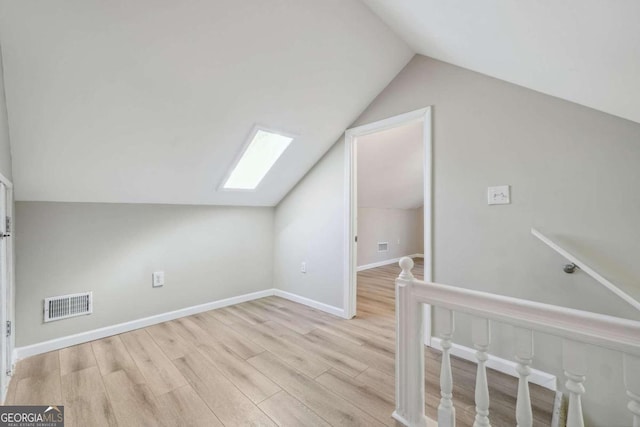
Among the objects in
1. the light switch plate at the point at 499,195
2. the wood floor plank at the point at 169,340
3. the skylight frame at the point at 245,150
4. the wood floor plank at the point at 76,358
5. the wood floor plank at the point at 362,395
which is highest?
the skylight frame at the point at 245,150

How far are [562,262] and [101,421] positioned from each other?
2712 millimetres

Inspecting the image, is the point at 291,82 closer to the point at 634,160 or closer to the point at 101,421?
the point at 634,160

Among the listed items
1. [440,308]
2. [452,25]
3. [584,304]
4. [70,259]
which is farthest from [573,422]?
[70,259]

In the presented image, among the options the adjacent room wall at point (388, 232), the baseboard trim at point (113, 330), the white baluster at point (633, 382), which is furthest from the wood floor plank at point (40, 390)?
the adjacent room wall at point (388, 232)

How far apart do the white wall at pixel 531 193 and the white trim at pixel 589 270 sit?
0.06 m

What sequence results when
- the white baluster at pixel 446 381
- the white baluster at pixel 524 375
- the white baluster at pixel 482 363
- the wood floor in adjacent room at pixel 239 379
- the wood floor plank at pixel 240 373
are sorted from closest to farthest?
the white baluster at pixel 524 375 → the white baluster at pixel 482 363 → the white baluster at pixel 446 381 → the wood floor in adjacent room at pixel 239 379 → the wood floor plank at pixel 240 373

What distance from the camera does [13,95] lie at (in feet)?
4.72

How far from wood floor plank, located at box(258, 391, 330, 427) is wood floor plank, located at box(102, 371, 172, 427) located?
1.62 ft

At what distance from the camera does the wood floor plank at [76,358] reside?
6.11ft

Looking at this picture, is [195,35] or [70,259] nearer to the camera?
[195,35]

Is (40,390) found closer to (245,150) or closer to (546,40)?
(245,150)

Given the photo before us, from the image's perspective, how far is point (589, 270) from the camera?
1457mm

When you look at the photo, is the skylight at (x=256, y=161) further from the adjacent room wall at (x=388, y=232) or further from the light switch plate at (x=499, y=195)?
the adjacent room wall at (x=388, y=232)

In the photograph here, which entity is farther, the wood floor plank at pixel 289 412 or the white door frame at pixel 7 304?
the white door frame at pixel 7 304
